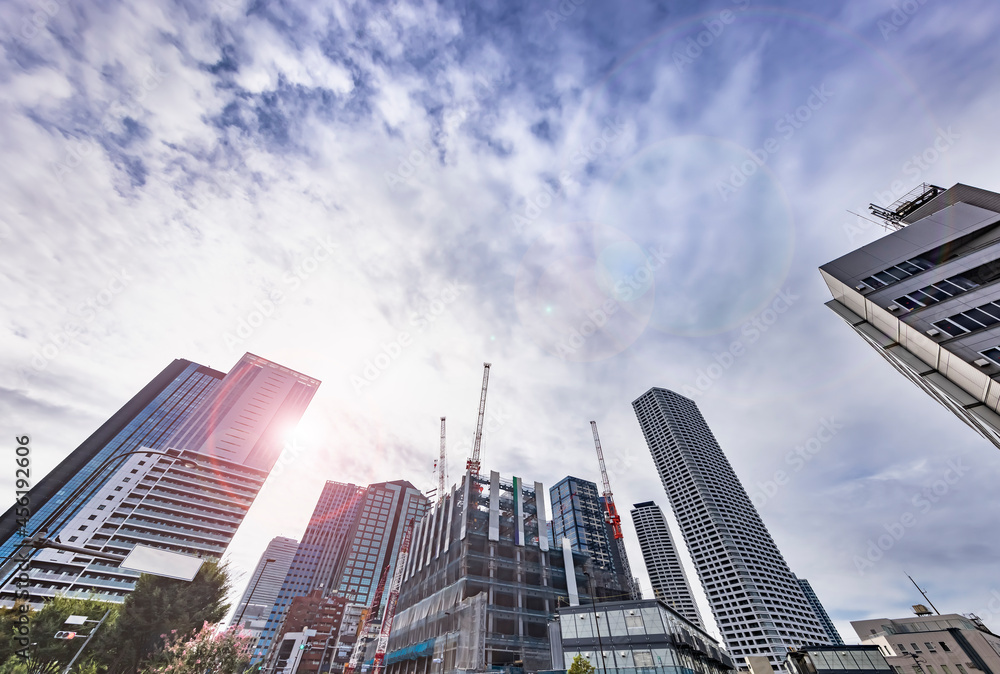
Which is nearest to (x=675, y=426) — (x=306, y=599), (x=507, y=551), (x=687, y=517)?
(x=687, y=517)

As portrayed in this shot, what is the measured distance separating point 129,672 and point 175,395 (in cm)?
13979

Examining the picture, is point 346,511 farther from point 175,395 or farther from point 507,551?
point 507,551

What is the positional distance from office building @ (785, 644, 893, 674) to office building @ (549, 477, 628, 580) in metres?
95.6

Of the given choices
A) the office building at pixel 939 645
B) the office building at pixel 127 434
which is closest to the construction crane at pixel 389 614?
the office building at pixel 127 434

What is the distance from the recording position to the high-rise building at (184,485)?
277 feet

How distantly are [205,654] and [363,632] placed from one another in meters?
121

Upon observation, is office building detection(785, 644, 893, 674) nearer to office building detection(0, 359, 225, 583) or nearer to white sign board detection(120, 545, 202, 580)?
white sign board detection(120, 545, 202, 580)

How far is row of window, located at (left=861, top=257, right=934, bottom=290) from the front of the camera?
32031 millimetres

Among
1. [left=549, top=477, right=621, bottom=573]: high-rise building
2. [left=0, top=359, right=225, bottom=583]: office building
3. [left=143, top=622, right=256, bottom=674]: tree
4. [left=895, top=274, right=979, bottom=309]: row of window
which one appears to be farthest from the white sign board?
[left=549, top=477, right=621, bottom=573]: high-rise building

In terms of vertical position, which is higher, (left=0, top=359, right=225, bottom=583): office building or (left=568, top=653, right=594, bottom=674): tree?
(left=0, top=359, right=225, bottom=583): office building

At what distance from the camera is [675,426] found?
172500 mm

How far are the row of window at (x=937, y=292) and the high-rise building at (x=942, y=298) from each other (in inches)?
2.1

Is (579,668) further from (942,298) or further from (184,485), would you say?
(184,485)

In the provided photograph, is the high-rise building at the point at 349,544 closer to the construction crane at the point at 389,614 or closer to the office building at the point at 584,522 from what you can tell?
the construction crane at the point at 389,614
